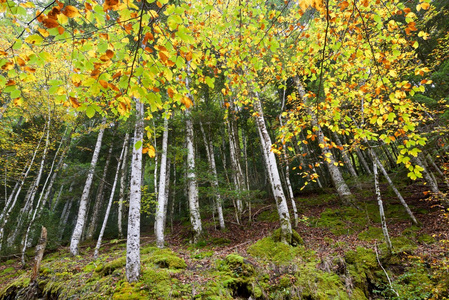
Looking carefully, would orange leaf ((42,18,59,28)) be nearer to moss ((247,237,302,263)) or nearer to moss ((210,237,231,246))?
moss ((247,237,302,263))

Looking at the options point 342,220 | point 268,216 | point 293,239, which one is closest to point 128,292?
point 293,239

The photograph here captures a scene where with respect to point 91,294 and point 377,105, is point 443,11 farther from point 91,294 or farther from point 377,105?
point 91,294

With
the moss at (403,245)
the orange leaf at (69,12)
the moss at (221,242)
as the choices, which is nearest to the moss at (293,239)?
the moss at (403,245)

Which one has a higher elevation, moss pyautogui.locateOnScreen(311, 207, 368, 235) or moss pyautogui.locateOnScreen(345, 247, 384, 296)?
moss pyautogui.locateOnScreen(311, 207, 368, 235)

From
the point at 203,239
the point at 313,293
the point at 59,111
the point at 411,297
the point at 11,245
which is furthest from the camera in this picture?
the point at 59,111

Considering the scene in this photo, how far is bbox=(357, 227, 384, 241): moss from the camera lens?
654 centimetres

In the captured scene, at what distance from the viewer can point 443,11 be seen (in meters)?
7.26

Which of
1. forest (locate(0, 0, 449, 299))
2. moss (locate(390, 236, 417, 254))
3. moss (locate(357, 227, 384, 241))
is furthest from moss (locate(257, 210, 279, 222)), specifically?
moss (locate(390, 236, 417, 254))

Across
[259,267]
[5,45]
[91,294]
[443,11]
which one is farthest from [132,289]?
[443,11]

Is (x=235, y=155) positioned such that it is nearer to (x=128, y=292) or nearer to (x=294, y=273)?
(x=294, y=273)

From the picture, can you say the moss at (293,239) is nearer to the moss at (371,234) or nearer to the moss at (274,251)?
the moss at (274,251)

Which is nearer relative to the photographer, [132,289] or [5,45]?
[132,289]

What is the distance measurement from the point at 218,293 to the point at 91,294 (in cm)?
249

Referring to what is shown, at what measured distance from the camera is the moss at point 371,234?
21.5 ft
